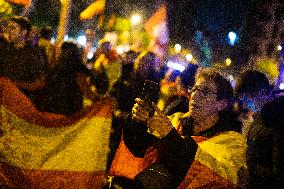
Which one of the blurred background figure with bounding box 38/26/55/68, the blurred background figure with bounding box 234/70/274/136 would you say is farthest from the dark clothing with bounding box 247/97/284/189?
the blurred background figure with bounding box 38/26/55/68

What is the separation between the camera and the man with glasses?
2.98 meters

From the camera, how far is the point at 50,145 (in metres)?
3.36

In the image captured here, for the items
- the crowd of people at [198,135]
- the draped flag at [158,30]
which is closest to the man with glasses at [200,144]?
the crowd of people at [198,135]

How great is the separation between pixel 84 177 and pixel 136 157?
1.57 ft

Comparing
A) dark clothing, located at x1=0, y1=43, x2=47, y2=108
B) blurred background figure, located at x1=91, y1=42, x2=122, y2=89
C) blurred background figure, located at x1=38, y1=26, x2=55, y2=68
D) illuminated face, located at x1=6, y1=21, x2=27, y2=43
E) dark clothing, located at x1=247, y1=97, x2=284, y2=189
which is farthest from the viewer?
blurred background figure, located at x1=91, y1=42, x2=122, y2=89

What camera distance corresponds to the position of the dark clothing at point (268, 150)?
268cm

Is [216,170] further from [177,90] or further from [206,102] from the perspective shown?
[177,90]

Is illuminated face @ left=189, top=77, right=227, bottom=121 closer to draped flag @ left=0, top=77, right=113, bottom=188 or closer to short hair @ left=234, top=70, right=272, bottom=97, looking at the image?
draped flag @ left=0, top=77, right=113, bottom=188

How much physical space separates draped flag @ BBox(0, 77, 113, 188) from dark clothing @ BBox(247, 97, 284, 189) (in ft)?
3.94

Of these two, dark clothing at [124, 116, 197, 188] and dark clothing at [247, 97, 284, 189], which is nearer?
dark clothing at [247, 97, 284, 189]

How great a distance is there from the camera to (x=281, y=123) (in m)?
2.80

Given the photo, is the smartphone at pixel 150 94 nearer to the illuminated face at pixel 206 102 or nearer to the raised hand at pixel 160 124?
the raised hand at pixel 160 124

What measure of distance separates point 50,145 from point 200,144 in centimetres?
124

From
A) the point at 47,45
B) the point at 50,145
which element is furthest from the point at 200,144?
the point at 47,45
